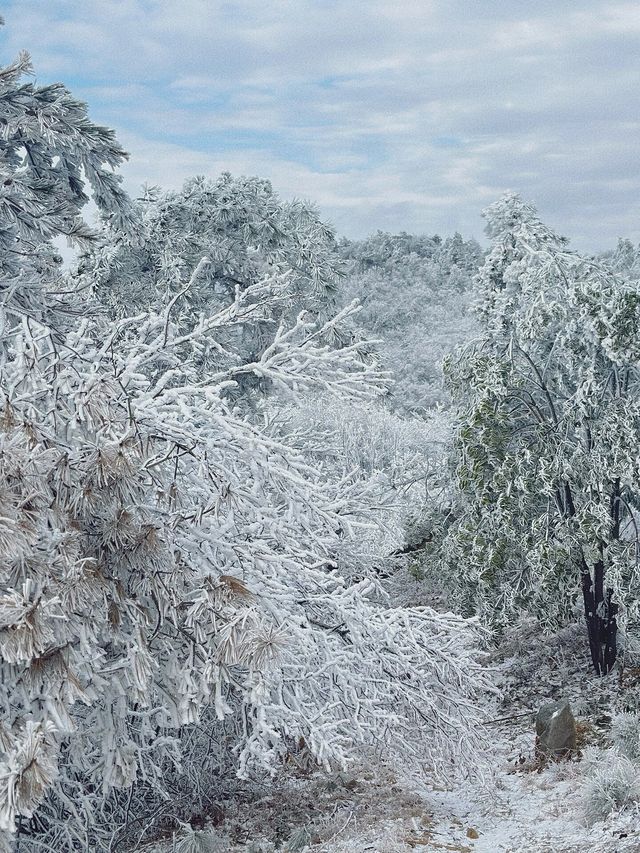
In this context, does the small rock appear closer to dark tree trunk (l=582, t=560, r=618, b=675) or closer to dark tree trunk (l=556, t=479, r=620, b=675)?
dark tree trunk (l=556, t=479, r=620, b=675)

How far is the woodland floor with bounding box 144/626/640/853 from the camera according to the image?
21.1 feet

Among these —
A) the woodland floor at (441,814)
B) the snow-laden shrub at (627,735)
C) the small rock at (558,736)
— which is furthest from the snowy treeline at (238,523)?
the snow-laden shrub at (627,735)

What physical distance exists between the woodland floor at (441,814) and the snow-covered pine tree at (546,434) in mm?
1658

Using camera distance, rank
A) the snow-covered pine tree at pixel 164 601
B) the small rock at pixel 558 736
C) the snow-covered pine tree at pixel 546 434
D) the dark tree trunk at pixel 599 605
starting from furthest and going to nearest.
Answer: the dark tree trunk at pixel 599 605 < the snow-covered pine tree at pixel 546 434 < the small rock at pixel 558 736 < the snow-covered pine tree at pixel 164 601

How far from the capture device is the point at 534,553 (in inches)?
367

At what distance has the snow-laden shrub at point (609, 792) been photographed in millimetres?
6434

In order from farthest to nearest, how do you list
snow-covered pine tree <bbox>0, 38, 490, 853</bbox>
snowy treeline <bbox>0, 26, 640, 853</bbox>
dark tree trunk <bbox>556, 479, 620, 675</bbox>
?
dark tree trunk <bbox>556, 479, 620, 675</bbox> → snowy treeline <bbox>0, 26, 640, 853</bbox> → snow-covered pine tree <bbox>0, 38, 490, 853</bbox>

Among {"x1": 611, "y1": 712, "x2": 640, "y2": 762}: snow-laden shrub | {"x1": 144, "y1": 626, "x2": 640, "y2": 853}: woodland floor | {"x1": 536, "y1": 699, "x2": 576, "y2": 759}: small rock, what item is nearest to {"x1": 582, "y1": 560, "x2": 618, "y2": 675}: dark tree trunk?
{"x1": 144, "y1": 626, "x2": 640, "y2": 853}: woodland floor

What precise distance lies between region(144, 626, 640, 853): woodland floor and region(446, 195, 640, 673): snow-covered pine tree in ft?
5.44

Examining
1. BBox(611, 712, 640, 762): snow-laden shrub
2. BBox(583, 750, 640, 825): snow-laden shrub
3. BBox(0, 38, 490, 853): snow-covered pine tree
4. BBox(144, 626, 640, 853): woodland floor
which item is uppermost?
BBox(0, 38, 490, 853): snow-covered pine tree

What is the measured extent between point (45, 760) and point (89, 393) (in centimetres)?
183

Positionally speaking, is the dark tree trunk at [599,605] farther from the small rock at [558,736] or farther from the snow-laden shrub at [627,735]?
the small rock at [558,736]

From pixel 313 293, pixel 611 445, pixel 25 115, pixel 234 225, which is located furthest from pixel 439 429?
pixel 25 115

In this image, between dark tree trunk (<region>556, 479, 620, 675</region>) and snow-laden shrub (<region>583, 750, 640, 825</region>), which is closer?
snow-laden shrub (<region>583, 750, 640, 825</region>)
